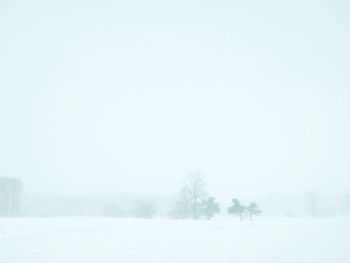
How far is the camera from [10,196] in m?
50.9

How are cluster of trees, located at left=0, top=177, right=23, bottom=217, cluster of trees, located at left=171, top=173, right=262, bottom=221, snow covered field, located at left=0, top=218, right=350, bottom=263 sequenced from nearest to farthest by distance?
snow covered field, located at left=0, top=218, right=350, bottom=263 < cluster of trees, located at left=171, top=173, right=262, bottom=221 < cluster of trees, located at left=0, top=177, right=23, bottom=217

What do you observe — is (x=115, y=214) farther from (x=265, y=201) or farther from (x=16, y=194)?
(x=265, y=201)

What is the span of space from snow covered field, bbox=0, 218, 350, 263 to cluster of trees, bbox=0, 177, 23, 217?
31.3m

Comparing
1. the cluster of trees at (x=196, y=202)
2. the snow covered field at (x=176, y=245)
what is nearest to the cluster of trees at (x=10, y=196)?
the cluster of trees at (x=196, y=202)

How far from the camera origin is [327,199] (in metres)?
75.8

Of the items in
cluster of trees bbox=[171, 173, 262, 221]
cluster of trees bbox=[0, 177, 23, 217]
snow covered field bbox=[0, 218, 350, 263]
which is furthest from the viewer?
cluster of trees bbox=[0, 177, 23, 217]

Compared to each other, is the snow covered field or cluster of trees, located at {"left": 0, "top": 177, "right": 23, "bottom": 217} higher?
cluster of trees, located at {"left": 0, "top": 177, "right": 23, "bottom": 217}

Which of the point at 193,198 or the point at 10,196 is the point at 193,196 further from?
the point at 10,196

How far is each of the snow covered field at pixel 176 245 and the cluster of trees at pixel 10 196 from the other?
3135 centimetres

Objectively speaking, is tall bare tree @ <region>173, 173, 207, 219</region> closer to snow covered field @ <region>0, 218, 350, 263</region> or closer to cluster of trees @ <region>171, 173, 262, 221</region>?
cluster of trees @ <region>171, 173, 262, 221</region>

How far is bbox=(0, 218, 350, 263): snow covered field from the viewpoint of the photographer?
13609mm

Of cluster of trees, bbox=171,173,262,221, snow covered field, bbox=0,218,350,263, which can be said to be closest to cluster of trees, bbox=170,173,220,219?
cluster of trees, bbox=171,173,262,221

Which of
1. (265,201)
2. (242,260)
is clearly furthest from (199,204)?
(265,201)

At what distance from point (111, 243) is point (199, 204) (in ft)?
87.8
